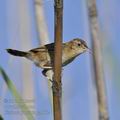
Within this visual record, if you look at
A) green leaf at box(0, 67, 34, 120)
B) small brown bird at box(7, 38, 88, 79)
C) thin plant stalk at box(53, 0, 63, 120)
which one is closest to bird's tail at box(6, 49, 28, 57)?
small brown bird at box(7, 38, 88, 79)

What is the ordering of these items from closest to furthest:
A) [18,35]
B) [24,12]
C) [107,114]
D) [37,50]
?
1. [107,114]
2. [37,50]
3. [18,35]
4. [24,12]

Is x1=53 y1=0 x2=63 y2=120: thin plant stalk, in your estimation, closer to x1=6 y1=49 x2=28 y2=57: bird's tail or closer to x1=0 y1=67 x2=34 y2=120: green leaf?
x1=0 y1=67 x2=34 y2=120: green leaf

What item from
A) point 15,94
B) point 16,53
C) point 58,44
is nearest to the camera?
point 58,44

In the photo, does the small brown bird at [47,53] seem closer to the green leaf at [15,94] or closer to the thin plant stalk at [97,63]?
the thin plant stalk at [97,63]

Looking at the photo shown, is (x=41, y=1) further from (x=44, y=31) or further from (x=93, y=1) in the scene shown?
(x=93, y=1)

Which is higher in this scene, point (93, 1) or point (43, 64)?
point (93, 1)

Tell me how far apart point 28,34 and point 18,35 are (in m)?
0.07

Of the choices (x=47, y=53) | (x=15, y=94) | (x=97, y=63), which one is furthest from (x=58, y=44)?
(x=97, y=63)

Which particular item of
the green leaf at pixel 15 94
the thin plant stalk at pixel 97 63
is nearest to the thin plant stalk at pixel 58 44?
the green leaf at pixel 15 94

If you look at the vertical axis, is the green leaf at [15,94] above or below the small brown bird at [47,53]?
below

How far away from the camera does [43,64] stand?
1271mm

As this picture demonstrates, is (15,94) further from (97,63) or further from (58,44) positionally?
(97,63)

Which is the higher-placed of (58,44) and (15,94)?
(58,44)

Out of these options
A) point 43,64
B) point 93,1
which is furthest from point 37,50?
point 93,1
